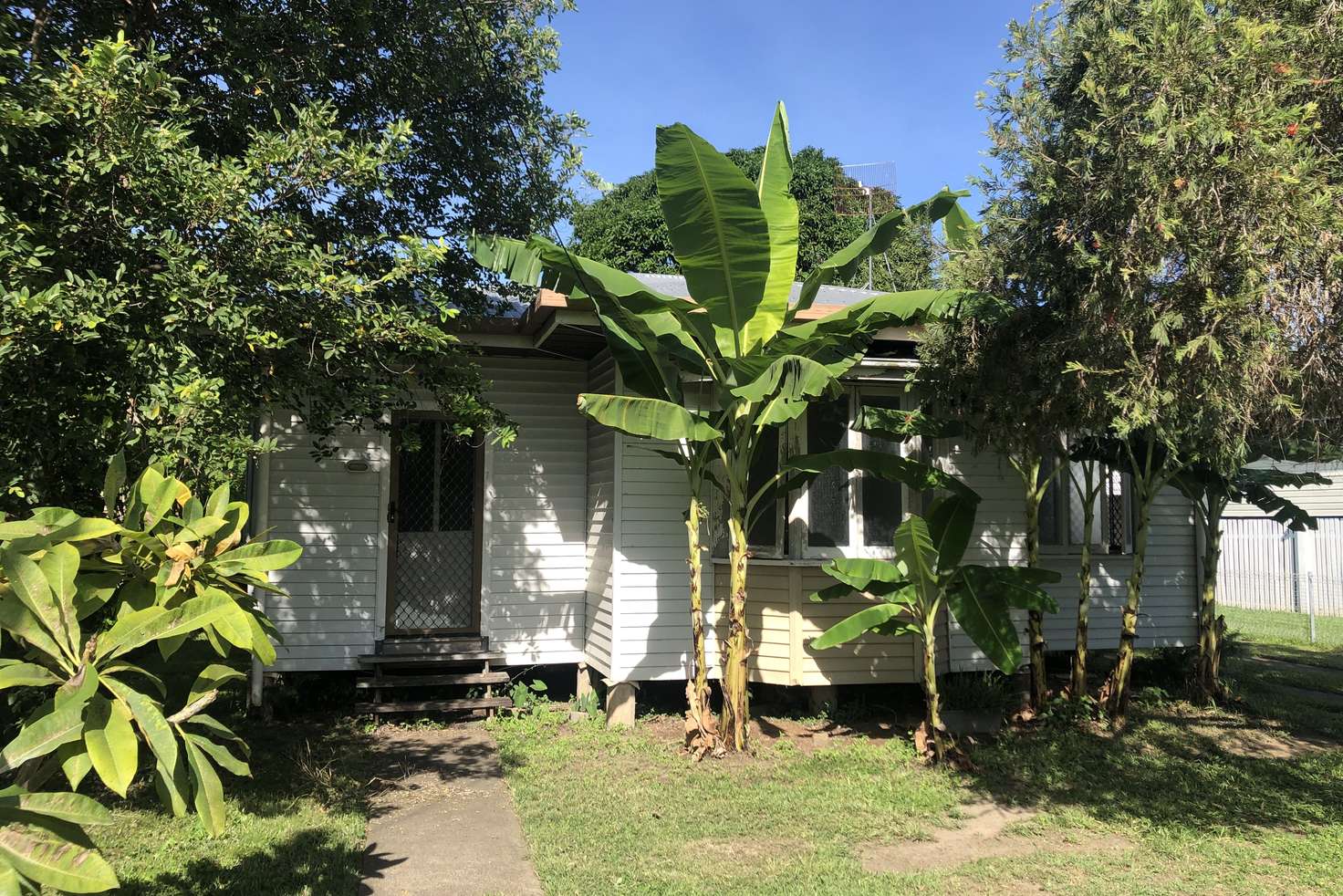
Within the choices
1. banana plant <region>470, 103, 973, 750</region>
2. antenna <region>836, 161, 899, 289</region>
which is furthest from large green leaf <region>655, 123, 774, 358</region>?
antenna <region>836, 161, 899, 289</region>

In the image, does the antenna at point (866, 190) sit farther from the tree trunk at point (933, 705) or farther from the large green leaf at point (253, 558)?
the large green leaf at point (253, 558)

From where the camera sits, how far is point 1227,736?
7.99m

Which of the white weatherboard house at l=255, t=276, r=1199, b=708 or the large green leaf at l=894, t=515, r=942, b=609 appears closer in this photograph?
the large green leaf at l=894, t=515, r=942, b=609

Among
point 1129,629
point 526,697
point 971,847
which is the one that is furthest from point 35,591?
point 1129,629

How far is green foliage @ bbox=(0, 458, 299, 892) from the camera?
6.42 feet

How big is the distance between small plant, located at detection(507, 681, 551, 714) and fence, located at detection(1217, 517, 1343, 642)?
44.0 ft

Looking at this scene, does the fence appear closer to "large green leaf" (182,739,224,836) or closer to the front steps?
the front steps

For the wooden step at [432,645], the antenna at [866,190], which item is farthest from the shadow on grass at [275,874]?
the antenna at [866,190]

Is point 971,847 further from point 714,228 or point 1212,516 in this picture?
point 1212,516

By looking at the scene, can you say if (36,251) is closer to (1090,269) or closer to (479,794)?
(479,794)

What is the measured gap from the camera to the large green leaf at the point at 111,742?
1.96 m

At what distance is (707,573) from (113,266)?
5.46 m

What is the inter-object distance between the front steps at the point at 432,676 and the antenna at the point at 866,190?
23.5 metres

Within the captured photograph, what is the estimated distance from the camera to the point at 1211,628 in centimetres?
915
